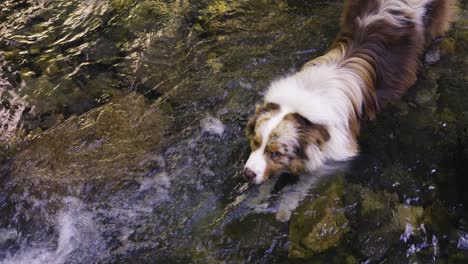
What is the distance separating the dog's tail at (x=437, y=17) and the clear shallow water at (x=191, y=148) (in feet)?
0.85

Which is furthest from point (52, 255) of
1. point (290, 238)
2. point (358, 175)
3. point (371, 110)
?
point (371, 110)

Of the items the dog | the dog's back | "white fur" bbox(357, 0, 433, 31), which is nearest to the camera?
the dog

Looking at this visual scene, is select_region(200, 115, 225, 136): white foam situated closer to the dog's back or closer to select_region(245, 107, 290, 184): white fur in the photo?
select_region(245, 107, 290, 184): white fur

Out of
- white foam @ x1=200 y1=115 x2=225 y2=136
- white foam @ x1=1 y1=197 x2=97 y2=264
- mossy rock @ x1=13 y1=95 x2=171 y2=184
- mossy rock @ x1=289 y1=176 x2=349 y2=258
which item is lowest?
mossy rock @ x1=289 y1=176 x2=349 y2=258

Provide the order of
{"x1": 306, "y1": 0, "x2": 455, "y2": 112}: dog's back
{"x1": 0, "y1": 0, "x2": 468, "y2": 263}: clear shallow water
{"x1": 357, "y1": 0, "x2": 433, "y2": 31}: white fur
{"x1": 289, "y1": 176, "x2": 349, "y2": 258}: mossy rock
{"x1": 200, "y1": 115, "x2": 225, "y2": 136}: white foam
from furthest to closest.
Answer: {"x1": 200, "y1": 115, "x2": 225, "y2": 136}: white foam
{"x1": 357, "y1": 0, "x2": 433, "y2": 31}: white fur
{"x1": 306, "y1": 0, "x2": 455, "y2": 112}: dog's back
{"x1": 0, "y1": 0, "x2": 468, "y2": 263}: clear shallow water
{"x1": 289, "y1": 176, "x2": 349, "y2": 258}: mossy rock

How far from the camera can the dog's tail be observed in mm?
4844

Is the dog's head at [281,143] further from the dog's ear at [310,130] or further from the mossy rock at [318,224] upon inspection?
the mossy rock at [318,224]

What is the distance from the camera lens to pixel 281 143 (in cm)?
389

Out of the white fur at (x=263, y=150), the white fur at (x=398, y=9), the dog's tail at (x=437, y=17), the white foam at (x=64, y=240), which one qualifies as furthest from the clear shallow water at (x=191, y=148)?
the white fur at (x=398, y=9)

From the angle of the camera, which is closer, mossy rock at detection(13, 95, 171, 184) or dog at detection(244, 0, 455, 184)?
dog at detection(244, 0, 455, 184)

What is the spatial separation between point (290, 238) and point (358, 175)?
0.95 m

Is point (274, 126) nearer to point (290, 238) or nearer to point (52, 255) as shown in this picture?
point (290, 238)

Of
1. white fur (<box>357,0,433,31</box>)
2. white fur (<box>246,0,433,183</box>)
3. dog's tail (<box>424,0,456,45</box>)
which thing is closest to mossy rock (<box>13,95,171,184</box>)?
white fur (<box>246,0,433,183</box>)

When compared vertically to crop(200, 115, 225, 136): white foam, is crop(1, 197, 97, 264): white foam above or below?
below
